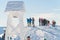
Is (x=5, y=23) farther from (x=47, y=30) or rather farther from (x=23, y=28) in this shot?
(x=47, y=30)

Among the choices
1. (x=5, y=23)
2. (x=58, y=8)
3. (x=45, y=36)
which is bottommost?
(x=45, y=36)

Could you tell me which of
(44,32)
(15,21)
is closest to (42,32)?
(44,32)

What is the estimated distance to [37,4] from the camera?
1.31 metres

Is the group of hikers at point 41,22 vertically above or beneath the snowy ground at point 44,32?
above

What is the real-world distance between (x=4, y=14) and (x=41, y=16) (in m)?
0.38

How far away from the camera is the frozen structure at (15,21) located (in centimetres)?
129

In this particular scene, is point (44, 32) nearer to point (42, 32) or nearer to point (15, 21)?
point (42, 32)

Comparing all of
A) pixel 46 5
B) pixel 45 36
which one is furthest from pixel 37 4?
pixel 45 36

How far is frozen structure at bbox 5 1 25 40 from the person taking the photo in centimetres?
129

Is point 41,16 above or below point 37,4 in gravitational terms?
below

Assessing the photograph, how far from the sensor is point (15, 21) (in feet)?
4.26

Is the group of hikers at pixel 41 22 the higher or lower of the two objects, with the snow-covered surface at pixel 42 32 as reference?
higher

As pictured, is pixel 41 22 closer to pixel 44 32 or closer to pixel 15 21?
pixel 44 32

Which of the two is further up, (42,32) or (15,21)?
(15,21)
